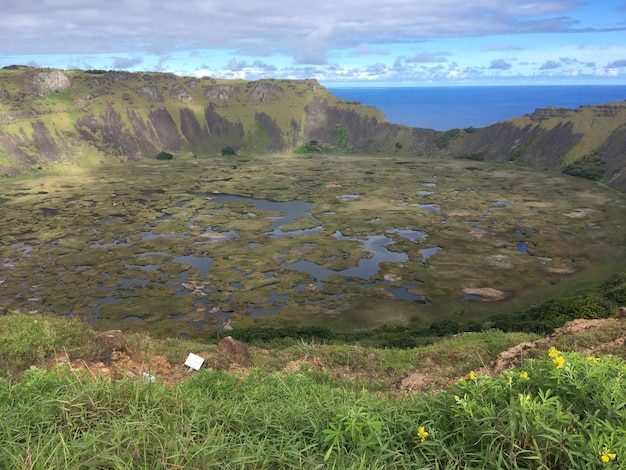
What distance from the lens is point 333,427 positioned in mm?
7266

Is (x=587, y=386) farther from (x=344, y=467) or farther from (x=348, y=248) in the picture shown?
(x=348, y=248)

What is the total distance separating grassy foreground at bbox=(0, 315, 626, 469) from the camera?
21.2 ft

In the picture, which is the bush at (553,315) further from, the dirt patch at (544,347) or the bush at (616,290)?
the dirt patch at (544,347)

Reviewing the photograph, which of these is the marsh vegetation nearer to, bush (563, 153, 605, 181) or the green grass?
bush (563, 153, 605, 181)

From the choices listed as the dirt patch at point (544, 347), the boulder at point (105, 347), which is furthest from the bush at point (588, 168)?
the boulder at point (105, 347)

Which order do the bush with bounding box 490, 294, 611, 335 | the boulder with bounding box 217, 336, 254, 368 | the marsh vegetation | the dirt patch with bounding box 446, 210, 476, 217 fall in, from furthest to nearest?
the dirt patch with bounding box 446, 210, 476, 217 < the marsh vegetation < the bush with bounding box 490, 294, 611, 335 < the boulder with bounding box 217, 336, 254, 368

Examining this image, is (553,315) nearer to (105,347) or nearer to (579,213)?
(105,347)

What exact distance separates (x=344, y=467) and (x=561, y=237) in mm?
93159

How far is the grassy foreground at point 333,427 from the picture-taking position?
647 cm

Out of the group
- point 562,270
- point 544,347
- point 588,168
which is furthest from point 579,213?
point 544,347

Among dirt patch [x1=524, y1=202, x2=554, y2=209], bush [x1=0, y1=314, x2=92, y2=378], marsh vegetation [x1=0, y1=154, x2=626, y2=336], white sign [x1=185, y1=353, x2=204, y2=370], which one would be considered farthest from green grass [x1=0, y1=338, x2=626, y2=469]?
dirt patch [x1=524, y1=202, x2=554, y2=209]

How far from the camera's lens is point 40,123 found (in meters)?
185

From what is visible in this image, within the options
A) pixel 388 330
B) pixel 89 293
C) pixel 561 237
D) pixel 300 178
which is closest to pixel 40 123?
pixel 300 178

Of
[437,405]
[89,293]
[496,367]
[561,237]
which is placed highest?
[437,405]
